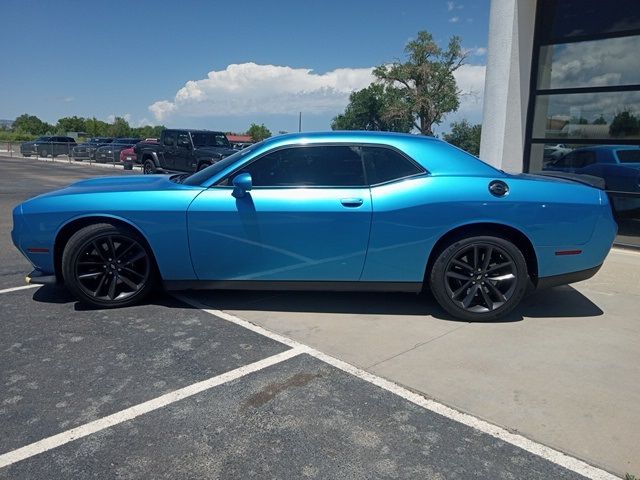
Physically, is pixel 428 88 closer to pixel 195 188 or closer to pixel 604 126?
pixel 604 126

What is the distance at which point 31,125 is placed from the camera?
85750mm

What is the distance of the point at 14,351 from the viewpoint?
10.7ft

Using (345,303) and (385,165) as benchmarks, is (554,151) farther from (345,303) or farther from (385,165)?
(345,303)

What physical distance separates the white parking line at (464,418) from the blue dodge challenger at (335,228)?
76 cm

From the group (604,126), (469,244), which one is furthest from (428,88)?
(469,244)

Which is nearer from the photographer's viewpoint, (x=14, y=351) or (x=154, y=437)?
(x=154, y=437)

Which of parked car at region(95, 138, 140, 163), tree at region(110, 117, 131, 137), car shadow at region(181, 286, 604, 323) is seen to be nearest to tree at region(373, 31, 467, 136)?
parked car at region(95, 138, 140, 163)

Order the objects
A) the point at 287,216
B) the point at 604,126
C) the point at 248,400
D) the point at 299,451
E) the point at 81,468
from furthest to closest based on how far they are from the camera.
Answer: the point at 604,126, the point at 287,216, the point at 248,400, the point at 299,451, the point at 81,468

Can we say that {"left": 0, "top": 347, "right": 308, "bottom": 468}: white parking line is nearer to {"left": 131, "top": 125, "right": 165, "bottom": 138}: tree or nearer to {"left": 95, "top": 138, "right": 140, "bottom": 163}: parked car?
{"left": 95, "top": 138, "right": 140, "bottom": 163}: parked car

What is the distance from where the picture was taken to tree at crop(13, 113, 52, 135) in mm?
84562

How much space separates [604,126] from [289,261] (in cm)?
635

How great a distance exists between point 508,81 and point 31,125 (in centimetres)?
9696

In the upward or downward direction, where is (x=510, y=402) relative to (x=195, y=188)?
downward

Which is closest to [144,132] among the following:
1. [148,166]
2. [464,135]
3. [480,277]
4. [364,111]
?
[364,111]
